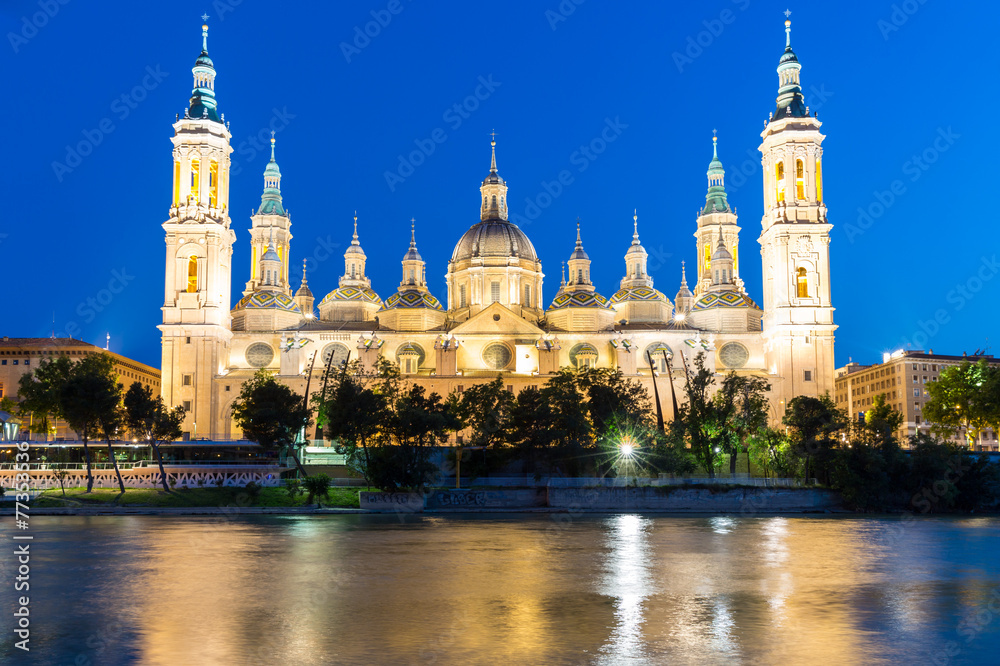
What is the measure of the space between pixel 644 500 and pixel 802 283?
39.5m

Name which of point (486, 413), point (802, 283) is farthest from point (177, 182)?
point (802, 283)

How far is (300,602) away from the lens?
58.0 feet

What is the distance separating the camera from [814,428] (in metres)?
54.1

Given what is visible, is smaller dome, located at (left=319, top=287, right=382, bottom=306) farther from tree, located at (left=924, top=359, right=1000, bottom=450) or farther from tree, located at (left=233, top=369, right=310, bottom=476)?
tree, located at (left=924, top=359, right=1000, bottom=450)

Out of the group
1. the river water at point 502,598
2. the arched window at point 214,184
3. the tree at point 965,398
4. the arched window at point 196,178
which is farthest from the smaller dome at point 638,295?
the river water at point 502,598

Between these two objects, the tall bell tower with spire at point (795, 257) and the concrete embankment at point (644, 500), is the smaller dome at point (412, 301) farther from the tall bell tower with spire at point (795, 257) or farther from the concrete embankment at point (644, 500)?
the concrete embankment at point (644, 500)

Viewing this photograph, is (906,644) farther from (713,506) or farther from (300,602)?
(713,506)

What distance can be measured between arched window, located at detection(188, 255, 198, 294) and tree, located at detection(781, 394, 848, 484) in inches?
1964

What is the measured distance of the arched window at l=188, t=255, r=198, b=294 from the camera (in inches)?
3142

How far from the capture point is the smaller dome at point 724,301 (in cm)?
8331

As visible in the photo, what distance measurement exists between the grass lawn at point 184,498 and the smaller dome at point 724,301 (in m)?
45.0

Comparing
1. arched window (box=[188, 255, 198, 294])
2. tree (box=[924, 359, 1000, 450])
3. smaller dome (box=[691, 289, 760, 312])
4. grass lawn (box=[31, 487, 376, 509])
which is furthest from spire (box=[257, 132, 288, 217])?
tree (box=[924, 359, 1000, 450])

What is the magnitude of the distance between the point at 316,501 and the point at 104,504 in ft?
32.6

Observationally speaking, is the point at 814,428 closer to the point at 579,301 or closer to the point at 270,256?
the point at 579,301
